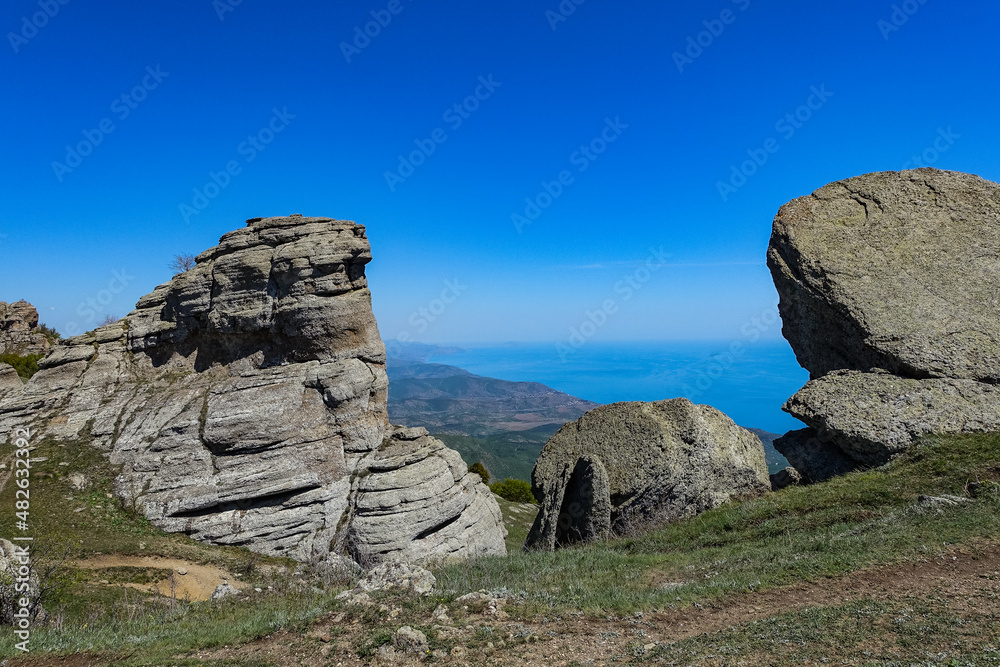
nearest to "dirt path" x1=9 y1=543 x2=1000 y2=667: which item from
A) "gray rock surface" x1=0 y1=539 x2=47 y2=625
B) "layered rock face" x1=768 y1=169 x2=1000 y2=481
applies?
"gray rock surface" x1=0 y1=539 x2=47 y2=625

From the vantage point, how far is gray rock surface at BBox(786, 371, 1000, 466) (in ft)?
48.1

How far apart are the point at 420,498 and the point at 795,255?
2091cm

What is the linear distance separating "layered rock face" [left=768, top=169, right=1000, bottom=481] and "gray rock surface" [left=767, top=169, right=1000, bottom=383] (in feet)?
0.12

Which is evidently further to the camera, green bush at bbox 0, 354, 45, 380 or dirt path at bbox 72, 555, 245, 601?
green bush at bbox 0, 354, 45, 380

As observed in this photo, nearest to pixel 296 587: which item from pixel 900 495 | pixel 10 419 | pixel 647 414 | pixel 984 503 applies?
pixel 647 414

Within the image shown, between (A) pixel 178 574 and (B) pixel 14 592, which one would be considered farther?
(A) pixel 178 574

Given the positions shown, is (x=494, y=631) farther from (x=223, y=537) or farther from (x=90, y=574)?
(x=223, y=537)

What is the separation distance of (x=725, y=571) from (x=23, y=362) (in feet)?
Answer: 200

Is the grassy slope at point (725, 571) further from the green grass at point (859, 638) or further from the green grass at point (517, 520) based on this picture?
the green grass at point (517, 520)

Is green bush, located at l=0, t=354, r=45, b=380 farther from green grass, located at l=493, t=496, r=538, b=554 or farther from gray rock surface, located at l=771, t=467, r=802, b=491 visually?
gray rock surface, located at l=771, t=467, r=802, b=491

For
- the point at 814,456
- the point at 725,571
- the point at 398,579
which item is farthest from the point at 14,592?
the point at 814,456

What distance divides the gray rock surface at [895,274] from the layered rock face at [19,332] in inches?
2508

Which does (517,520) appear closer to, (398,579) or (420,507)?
(420,507)

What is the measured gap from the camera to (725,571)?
10.6 meters
